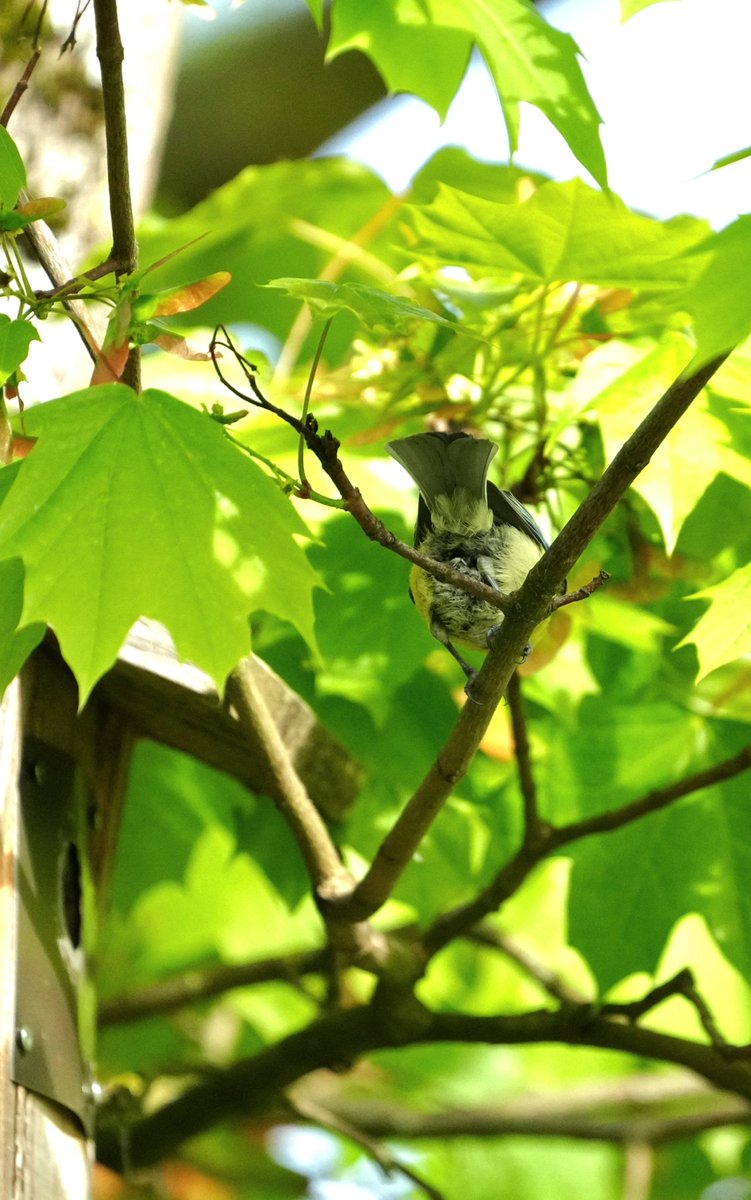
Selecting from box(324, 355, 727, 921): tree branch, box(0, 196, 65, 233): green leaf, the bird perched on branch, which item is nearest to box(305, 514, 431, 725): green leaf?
the bird perched on branch

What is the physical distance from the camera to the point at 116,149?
1404 millimetres

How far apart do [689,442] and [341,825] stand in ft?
3.02

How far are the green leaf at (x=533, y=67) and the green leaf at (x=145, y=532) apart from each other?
567mm

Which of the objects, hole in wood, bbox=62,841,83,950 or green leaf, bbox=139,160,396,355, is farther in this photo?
green leaf, bbox=139,160,396,355

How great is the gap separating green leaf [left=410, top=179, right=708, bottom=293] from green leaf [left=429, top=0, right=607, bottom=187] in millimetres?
103

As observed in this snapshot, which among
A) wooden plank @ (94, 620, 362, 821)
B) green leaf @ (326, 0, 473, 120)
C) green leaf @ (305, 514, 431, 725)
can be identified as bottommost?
wooden plank @ (94, 620, 362, 821)

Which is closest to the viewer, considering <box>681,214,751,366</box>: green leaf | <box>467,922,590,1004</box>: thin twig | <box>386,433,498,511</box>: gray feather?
<box>681,214,751,366</box>: green leaf

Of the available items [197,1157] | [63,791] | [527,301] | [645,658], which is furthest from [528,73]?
[197,1157]

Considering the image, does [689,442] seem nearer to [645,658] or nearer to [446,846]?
[645,658]

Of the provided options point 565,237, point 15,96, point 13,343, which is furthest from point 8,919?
point 565,237

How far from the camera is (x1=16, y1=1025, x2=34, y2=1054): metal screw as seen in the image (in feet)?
5.40

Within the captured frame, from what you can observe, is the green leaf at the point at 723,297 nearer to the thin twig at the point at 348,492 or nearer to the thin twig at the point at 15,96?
the thin twig at the point at 348,492

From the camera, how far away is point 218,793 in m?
2.42

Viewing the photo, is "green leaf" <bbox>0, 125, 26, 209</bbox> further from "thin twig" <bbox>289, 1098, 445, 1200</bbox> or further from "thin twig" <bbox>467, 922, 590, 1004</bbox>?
"thin twig" <bbox>289, 1098, 445, 1200</bbox>
